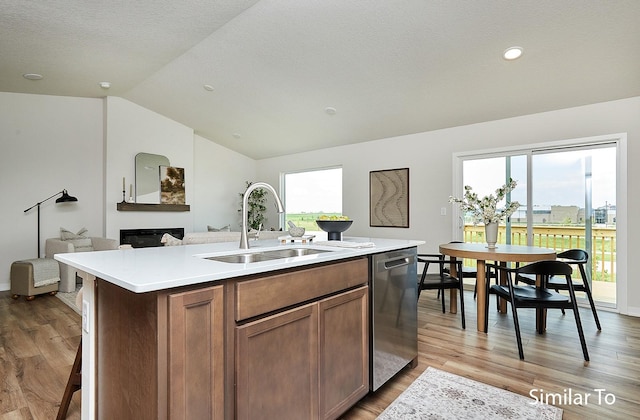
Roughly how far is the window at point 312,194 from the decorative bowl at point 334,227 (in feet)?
12.5

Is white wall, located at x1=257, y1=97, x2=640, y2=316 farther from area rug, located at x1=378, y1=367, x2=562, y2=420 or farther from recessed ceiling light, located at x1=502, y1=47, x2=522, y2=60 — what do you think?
area rug, located at x1=378, y1=367, x2=562, y2=420

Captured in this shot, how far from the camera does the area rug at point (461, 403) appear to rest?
175cm

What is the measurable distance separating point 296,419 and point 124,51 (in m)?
4.21

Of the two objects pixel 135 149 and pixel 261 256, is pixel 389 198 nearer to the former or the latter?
pixel 261 256

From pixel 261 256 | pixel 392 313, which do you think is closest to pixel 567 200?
pixel 392 313

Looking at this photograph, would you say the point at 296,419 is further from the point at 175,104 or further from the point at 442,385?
the point at 175,104

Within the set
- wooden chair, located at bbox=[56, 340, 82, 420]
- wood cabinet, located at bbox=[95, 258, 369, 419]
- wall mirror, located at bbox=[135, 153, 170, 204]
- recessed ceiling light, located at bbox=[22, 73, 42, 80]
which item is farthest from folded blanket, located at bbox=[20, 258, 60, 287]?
wood cabinet, located at bbox=[95, 258, 369, 419]

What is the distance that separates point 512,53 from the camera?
305cm

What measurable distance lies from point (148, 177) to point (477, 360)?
554cm

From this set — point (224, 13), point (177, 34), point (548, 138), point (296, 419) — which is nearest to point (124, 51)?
point (177, 34)

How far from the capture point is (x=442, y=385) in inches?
81.0

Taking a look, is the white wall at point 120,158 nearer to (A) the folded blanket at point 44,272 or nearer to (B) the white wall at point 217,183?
(B) the white wall at point 217,183

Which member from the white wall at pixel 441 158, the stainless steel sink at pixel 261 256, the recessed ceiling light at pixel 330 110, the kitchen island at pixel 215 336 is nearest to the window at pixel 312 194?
the white wall at pixel 441 158

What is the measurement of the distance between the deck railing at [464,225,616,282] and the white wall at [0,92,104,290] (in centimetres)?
627
